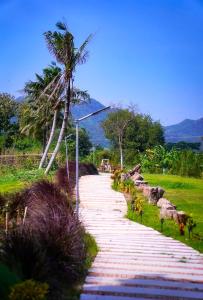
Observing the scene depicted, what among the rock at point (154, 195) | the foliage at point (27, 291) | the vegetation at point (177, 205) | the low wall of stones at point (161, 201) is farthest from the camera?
the rock at point (154, 195)

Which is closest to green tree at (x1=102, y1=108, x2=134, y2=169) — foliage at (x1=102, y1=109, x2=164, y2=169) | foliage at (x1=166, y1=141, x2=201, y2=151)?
foliage at (x1=102, y1=109, x2=164, y2=169)

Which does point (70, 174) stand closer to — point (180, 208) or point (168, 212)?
point (180, 208)

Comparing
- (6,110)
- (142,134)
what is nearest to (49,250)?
(6,110)

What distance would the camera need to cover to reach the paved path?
6.25 m

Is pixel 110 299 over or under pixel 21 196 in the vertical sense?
under

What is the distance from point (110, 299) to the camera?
5938mm

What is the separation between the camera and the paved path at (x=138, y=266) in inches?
246

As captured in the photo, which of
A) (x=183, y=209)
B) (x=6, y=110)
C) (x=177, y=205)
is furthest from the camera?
(x=6, y=110)

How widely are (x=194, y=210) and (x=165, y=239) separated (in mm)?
5885

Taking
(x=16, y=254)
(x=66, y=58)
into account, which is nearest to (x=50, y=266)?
(x=16, y=254)

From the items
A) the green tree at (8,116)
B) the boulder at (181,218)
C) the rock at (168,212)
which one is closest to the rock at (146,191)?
the rock at (168,212)

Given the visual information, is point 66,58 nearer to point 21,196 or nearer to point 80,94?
point 80,94

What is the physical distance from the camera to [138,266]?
24.9 ft

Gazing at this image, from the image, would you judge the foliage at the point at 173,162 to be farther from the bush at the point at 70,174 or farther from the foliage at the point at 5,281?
the foliage at the point at 5,281
